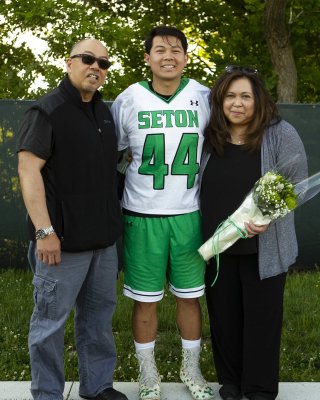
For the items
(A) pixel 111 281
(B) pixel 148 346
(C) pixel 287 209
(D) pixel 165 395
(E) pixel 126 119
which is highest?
(E) pixel 126 119

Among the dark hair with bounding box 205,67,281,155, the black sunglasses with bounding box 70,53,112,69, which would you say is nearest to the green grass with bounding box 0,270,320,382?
the dark hair with bounding box 205,67,281,155

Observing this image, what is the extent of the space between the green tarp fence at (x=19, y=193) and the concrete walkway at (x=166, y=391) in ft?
9.44

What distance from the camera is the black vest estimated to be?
329cm

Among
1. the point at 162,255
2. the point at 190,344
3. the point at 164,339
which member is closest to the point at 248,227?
the point at 162,255

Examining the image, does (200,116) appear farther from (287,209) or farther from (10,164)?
(10,164)

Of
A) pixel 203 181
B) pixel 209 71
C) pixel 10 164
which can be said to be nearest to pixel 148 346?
pixel 203 181

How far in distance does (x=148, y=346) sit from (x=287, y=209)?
1.15 metres

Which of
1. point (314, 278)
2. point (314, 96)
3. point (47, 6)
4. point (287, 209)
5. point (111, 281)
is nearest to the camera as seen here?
point (287, 209)

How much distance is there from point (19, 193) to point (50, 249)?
3.53m

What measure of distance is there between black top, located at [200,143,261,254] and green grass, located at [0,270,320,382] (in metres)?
1.07

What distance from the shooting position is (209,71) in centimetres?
1070

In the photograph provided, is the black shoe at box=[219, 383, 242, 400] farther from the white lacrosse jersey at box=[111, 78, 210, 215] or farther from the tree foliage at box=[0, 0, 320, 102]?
the tree foliage at box=[0, 0, 320, 102]

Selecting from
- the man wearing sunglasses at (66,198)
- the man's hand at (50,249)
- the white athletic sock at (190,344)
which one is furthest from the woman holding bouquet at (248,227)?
the man's hand at (50,249)

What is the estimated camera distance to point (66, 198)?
131 inches
